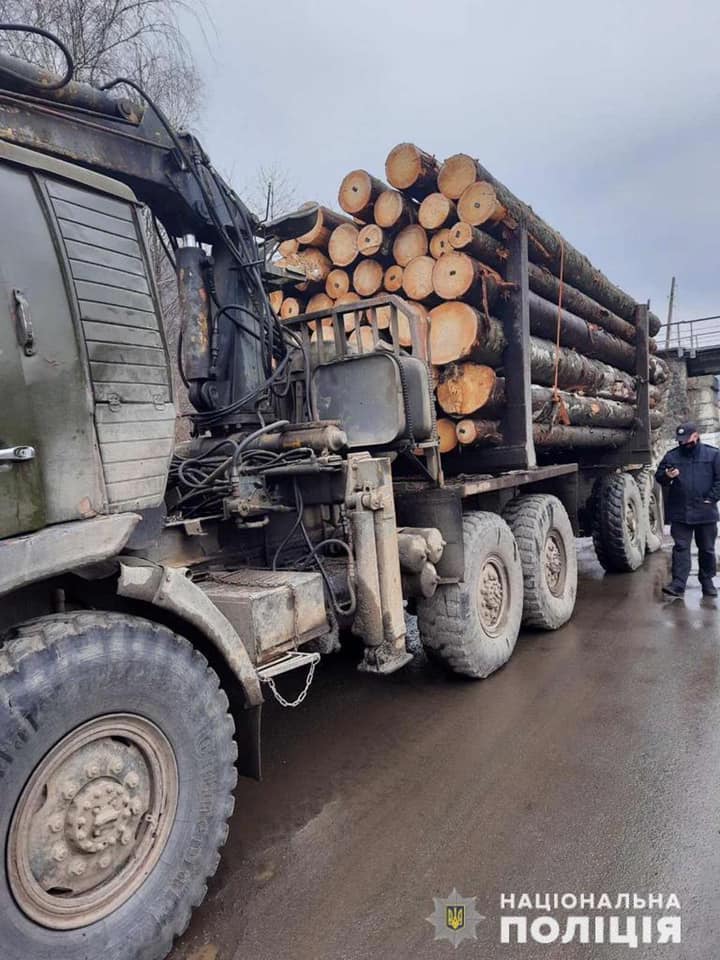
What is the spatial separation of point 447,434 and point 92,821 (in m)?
3.89

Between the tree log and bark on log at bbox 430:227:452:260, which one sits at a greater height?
the tree log

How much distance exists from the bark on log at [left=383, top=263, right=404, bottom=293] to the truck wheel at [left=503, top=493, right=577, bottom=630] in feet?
6.81

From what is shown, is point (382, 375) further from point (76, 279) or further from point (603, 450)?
point (603, 450)

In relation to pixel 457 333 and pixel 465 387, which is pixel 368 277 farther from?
pixel 465 387

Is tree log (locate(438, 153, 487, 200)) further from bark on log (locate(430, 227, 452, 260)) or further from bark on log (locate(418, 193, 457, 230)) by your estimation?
bark on log (locate(430, 227, 452, 260))

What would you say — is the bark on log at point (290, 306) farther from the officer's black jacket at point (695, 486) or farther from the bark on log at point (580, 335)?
the officer's black jacket at point (695, 486)

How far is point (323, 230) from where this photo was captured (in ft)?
18.4

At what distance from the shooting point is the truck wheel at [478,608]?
448cm

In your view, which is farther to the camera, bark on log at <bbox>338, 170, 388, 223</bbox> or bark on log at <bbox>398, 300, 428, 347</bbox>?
bark on log at <bbox>338, 170, 388, 223</bbox>

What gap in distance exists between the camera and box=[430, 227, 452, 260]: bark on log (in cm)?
509

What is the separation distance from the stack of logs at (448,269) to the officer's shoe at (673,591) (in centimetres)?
201

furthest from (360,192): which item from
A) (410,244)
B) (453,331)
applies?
(453,331)

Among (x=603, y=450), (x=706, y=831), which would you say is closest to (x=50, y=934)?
(x=706, y=831)

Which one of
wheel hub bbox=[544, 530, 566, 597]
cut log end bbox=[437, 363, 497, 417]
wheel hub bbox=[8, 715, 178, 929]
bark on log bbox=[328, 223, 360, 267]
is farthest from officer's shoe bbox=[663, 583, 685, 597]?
wheel hub bbox=[8, 715, 178, 929]
